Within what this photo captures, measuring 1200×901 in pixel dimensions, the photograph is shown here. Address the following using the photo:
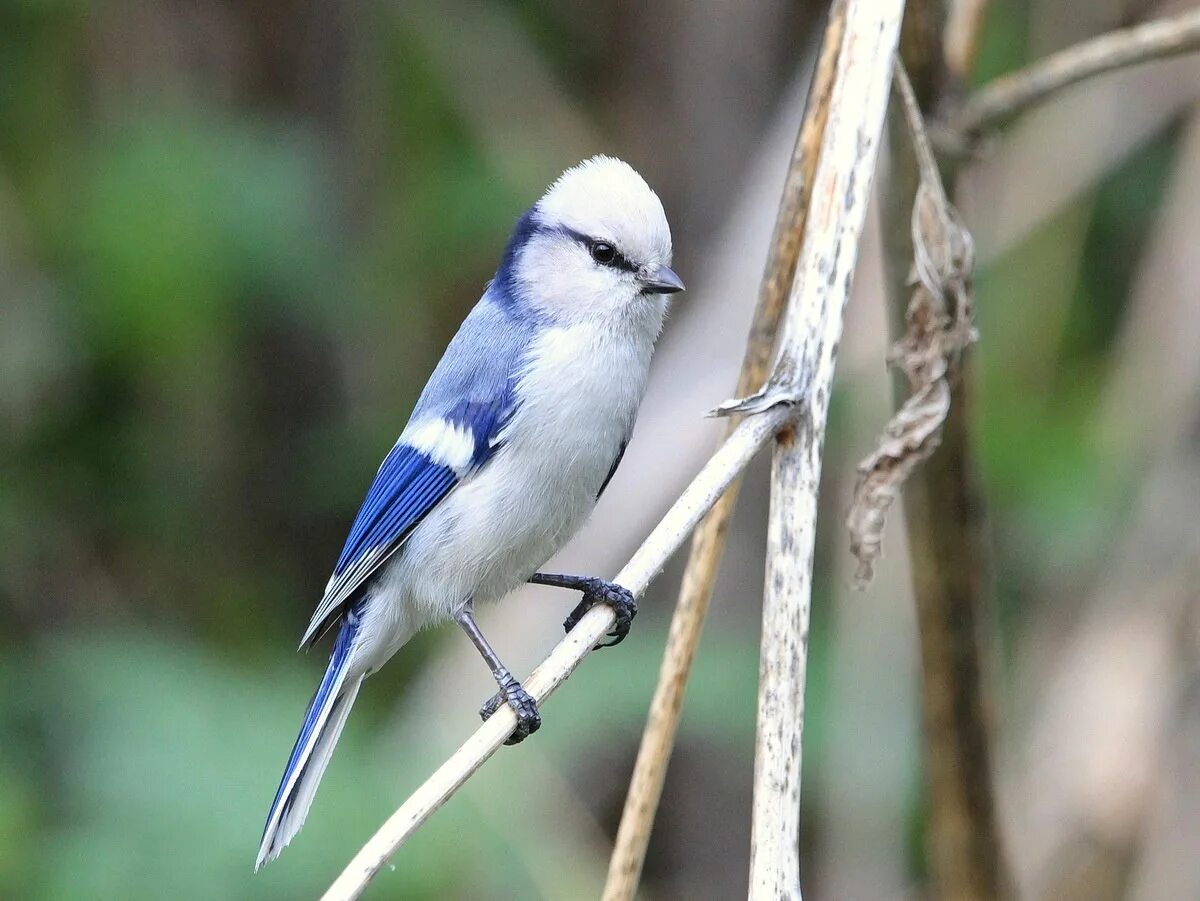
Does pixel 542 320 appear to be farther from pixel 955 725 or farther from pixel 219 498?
pixel 219 498

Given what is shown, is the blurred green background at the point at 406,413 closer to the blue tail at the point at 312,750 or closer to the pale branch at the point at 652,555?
the blue tail at the point at 312,750

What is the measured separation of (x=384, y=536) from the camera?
2.00 metres

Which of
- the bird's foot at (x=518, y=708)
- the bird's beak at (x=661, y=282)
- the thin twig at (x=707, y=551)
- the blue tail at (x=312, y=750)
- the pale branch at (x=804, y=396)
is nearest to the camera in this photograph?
the pale branch at (x=804, y=396)

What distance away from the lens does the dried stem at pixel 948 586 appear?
169cm

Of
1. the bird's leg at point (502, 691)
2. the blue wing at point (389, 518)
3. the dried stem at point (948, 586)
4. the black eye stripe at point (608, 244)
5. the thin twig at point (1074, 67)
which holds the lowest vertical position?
the dried stem at point (948, 586)

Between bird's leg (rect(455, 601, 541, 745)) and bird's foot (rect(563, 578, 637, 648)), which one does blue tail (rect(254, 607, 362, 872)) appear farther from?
bird's foot (rect(563, 578, 637, 648))

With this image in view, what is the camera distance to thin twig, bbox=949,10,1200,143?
1688 mm

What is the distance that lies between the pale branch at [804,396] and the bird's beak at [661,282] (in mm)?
497

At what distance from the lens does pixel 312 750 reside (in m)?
1.90

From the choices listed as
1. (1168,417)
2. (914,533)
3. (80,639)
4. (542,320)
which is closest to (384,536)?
(542,320)

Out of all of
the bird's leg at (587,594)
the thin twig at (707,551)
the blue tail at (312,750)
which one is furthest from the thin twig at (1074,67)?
the blue tail at (312,750)

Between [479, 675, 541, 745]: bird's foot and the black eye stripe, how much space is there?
2.03 ft

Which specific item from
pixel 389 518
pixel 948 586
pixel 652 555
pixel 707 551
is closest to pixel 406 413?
pixel 389 518

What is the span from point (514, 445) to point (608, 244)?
1.08 feet
